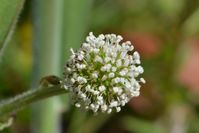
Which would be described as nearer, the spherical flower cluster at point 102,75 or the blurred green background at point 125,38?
the spherical flower cluster at point 102,75

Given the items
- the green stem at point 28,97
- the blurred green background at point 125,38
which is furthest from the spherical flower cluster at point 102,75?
the blurred green background at point 125,38

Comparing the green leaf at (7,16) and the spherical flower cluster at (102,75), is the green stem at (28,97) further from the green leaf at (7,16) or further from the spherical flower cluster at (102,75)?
the green leaf at (7,16)

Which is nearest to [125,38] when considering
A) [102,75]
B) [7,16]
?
[7,16]

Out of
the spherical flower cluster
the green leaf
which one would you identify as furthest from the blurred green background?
the spherical flower cluster

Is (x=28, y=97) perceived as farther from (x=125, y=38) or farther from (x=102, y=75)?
(x=125, y=38)

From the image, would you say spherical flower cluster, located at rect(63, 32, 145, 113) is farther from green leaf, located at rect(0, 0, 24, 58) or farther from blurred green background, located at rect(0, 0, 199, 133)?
blurred green background, located at rect(0, 0, 199, 133)

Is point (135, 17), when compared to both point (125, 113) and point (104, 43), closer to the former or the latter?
point (125, 113)

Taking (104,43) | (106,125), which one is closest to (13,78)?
(106,125)
